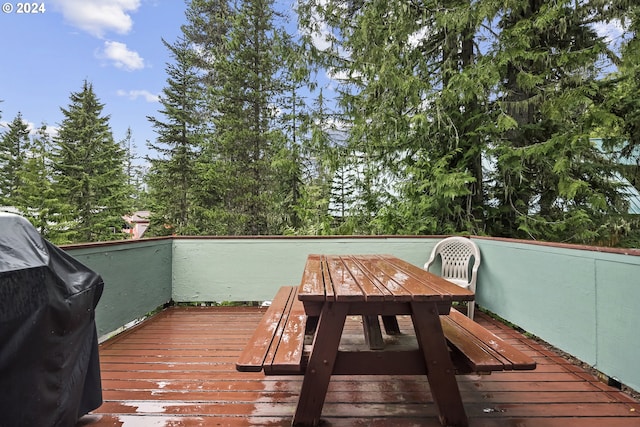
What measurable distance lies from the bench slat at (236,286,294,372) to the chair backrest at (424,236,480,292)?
2011 millimetres

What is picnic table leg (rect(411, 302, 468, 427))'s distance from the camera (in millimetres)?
1562

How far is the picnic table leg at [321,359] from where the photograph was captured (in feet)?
5.08

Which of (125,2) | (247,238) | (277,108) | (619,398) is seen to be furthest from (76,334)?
(125,2)

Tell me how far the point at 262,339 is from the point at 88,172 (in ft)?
62.5

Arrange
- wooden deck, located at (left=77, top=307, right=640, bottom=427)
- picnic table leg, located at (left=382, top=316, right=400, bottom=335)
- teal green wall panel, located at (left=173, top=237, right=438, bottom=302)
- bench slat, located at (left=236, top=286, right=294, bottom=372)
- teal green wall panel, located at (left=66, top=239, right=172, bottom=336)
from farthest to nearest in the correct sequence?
teal green wall panel, located at (left=173, top=237, right=438, bottom=302) < teal green wall panel, located at (left=66, top=239, right=172, bottom=336) < picnic table leg, located at (left=382, top=316, right=400, bottom=335) < wooden deck, located at (left=77, top=307, right=640, bottom=427) < bench slat, located at (left=236, top=286, right=294, bottom=372)

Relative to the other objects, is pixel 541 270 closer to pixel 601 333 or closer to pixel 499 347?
pixel 601 333

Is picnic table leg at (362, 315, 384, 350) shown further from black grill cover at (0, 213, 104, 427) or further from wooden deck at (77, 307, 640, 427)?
black grill cover at (0, 213, 104, 427)

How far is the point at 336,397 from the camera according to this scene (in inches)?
77.1

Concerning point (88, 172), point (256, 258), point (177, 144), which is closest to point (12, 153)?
point (88, 172)

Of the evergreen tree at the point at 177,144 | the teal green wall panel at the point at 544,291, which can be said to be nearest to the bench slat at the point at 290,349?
the teal green wall panel at the point at 544,291

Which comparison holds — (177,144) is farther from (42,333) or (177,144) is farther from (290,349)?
(290,349)

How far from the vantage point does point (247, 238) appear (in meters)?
4.07

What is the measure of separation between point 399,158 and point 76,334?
493 centimetres

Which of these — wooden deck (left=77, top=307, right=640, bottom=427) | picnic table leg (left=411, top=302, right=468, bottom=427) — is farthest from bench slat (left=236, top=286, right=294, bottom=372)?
picnic table leg (left=411, top=302, right=468, bottom=427)
